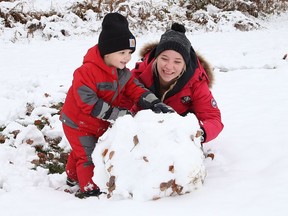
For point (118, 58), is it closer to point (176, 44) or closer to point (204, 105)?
point (176, 44)

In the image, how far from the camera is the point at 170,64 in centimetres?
323

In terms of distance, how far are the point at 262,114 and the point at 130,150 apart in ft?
7.47

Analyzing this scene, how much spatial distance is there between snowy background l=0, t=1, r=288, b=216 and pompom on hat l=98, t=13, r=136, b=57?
1.25 metres

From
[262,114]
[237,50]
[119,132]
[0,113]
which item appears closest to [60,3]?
[237,50]

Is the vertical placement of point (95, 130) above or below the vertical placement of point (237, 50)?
above

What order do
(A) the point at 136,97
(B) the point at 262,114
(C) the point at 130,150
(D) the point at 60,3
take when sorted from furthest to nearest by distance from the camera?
(D) the point at 60,3 → (B) the point at 262,114 → (A) the point at 136,97 → (C) the point at 130,150

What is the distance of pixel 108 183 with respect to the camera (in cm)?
258

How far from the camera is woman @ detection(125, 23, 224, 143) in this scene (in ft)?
10.4

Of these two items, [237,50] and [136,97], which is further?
[237,50]

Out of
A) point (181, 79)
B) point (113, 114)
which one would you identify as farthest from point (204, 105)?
point (113, 114)

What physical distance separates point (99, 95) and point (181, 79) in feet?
2.57

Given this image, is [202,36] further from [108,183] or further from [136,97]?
[108,183]

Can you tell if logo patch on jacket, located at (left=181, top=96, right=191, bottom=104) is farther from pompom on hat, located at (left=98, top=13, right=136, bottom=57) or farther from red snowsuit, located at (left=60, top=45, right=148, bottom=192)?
pompom on hat, located at (left=98, top=13, right=136, bottom=57)

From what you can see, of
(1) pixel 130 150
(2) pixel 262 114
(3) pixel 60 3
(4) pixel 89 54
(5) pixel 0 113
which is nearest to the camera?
(1) pixel 130 150
